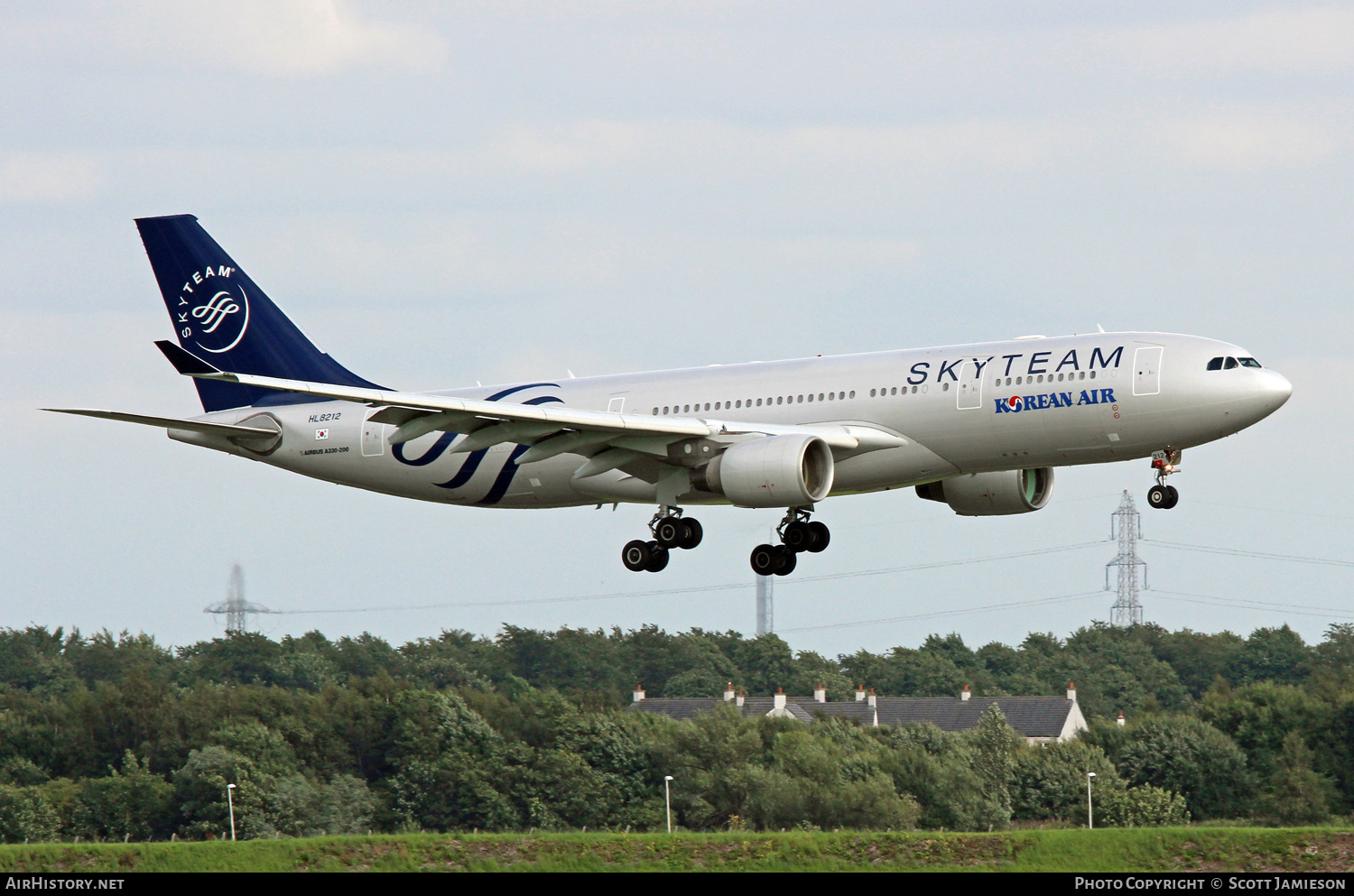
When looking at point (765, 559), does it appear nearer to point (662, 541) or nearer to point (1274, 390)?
point (662, 541)

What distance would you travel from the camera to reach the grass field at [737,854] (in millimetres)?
48062

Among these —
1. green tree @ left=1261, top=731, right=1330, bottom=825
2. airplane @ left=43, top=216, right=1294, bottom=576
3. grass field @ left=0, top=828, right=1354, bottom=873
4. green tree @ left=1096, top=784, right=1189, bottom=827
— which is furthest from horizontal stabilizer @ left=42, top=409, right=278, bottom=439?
green tree @ left=1261, top=731, right=1330, bottom=825

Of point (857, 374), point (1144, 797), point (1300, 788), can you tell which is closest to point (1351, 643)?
point (1300, 788)

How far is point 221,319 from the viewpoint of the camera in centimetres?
6219

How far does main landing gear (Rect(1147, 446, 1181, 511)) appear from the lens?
158 feet

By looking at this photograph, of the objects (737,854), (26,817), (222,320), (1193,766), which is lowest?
(26,817)

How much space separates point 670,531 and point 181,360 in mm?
14155

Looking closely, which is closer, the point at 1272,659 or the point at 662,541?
the point at 662,541

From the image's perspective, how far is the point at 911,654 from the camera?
595 ft

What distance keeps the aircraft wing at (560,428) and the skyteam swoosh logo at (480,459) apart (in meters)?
3.28

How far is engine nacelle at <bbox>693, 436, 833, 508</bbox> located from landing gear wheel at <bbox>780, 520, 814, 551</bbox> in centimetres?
387

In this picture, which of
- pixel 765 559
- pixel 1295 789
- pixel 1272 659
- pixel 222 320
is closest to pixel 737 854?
pixel 765 559
